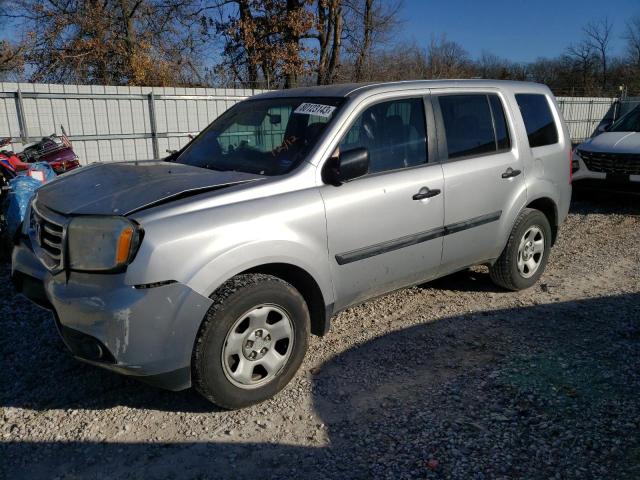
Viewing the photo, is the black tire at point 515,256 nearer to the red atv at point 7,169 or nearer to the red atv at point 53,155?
the red atv at point 7,169

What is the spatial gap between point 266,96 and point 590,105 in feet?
60.8

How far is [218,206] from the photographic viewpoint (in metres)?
2.88

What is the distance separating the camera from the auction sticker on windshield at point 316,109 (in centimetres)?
354

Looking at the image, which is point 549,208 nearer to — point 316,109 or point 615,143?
point 316,109

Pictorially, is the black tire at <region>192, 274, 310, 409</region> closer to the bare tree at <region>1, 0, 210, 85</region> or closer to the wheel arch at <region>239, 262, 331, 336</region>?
the wheel arch at <region>239, 262, 331, 336</region>

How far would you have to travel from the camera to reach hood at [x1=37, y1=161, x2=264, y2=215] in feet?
9.33

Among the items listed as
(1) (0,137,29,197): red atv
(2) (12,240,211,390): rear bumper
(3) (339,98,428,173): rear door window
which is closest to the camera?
(2) (12,240,211,390): rear bumper

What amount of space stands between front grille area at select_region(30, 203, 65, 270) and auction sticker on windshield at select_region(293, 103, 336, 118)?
1.72 meters

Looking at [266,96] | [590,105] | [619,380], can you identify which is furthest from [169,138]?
[590,105]

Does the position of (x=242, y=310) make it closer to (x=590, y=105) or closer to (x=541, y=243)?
(x=541, y=243)

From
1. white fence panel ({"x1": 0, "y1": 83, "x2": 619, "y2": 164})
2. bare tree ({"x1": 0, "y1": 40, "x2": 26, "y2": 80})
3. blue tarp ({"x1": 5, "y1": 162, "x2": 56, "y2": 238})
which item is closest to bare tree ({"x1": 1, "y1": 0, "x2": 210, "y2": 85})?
bare tree ({"x1": 0, "y1": 40, "x2": 26, "y2": 80})

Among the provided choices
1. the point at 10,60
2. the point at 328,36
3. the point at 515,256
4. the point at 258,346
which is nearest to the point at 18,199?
the point at 258,346

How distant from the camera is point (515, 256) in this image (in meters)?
4.69

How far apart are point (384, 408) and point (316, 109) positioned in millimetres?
1998
